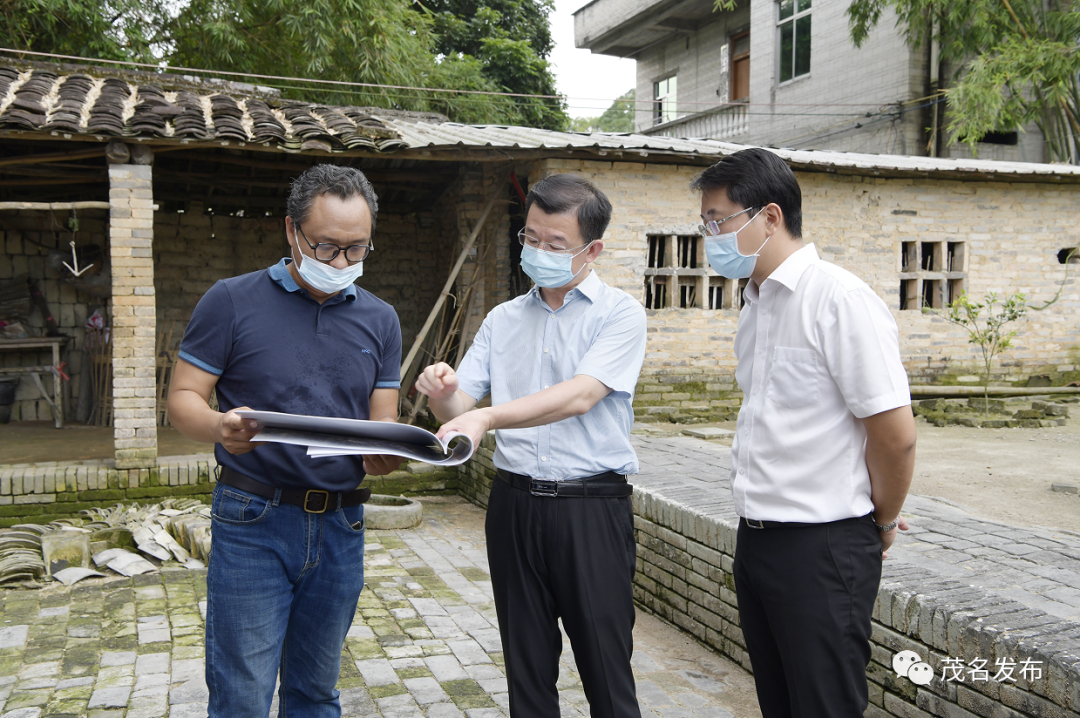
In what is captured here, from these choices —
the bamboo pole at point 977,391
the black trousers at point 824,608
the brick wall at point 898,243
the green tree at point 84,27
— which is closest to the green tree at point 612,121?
the green tree at point 84,27

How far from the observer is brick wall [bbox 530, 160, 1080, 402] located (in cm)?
918

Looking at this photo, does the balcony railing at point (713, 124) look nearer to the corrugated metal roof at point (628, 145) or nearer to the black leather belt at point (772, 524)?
the corrugated metal roof at point (628, 145)

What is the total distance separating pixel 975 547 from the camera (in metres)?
3.48

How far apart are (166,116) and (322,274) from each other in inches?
234

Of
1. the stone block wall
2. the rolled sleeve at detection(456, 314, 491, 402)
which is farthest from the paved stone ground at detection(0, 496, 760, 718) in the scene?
the stone block wall

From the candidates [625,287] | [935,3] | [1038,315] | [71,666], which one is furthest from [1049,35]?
[71,666]

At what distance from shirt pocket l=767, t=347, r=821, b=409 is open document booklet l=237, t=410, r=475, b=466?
79 cm

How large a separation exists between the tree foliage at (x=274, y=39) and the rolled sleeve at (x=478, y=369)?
13272 millimetres

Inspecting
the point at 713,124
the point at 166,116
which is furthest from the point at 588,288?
the point at 713,124

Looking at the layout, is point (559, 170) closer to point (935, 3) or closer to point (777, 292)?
point (777, 292)

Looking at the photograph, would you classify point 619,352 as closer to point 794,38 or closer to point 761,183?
point 761,183

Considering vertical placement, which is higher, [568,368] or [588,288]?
[588,288]

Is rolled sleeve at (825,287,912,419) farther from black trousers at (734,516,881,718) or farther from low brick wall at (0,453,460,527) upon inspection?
low brick wall at (0,453,460,527)

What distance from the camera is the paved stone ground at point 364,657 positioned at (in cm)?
350
